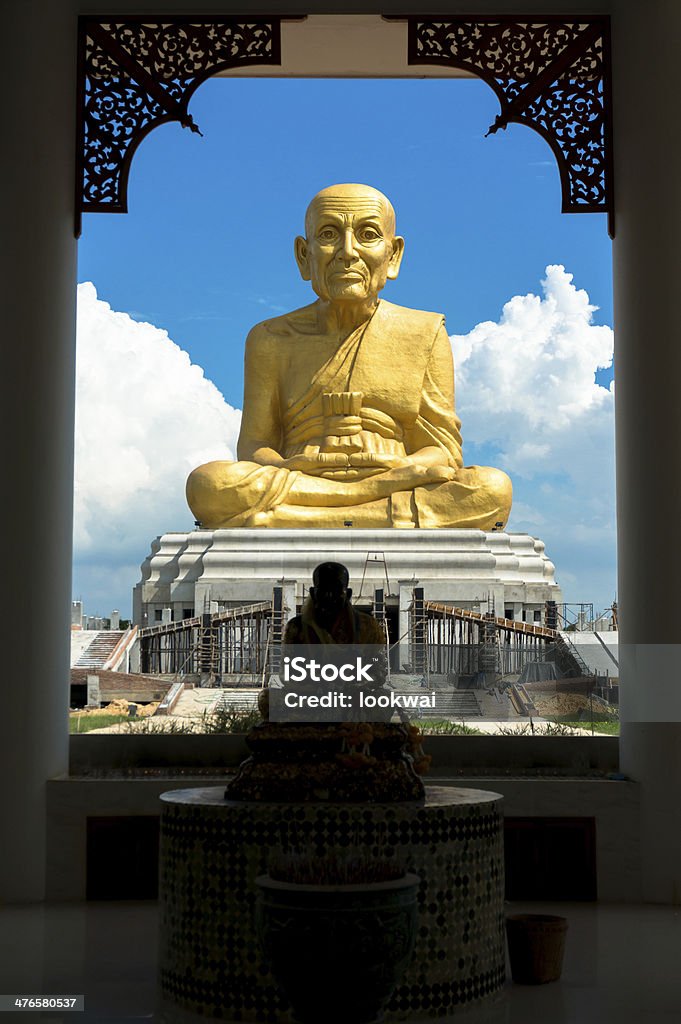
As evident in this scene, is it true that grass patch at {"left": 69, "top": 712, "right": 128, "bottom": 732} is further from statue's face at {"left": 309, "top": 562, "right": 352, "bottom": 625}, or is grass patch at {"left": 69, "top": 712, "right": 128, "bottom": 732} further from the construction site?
statue's face at {"left": 309, "top": 562, "right": 352, "bottom": 625}

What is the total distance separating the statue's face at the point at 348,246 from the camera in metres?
12.4

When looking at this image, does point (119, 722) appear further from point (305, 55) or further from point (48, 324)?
point (305, 55)

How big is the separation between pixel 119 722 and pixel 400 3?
4.28 metres

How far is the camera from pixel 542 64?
7109mm

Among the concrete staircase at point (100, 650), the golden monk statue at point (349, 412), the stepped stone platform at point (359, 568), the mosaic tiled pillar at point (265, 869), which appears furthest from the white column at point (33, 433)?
the golden monk statue at point (349, 412)

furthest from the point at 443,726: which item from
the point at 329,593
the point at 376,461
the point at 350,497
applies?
the point at 376,461

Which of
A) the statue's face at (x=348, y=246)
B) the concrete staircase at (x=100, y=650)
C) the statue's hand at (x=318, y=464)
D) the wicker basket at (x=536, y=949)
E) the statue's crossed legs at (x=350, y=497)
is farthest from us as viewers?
the statue's face at (x=348, y=246)

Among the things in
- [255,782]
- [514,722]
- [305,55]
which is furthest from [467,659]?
[255,782]

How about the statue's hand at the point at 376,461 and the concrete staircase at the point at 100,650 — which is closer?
the concrete staircase at the point at 100,650

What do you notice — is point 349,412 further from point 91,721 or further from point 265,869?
point 265,869

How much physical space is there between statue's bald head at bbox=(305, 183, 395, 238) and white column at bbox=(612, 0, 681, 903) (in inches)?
236

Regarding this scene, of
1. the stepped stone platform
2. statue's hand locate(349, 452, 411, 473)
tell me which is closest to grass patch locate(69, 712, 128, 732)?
the stepped stone platform

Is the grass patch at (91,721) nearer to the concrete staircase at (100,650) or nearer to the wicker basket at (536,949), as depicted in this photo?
the concrete staircase at (100,650)

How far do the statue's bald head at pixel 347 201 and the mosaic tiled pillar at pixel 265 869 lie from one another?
9.07m
